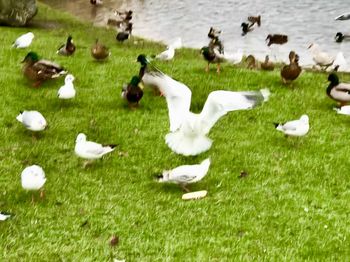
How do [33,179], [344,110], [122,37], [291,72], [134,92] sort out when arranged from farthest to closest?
[122,37] → [291,72] → [134,92] → [344,110] → [33,179]

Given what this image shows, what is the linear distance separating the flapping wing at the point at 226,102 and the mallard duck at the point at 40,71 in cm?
411

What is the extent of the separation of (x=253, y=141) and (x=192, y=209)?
2.28 metres

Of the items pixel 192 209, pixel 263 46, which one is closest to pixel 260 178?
pixel 192 209

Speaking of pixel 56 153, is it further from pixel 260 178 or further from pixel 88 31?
pixel 88 31

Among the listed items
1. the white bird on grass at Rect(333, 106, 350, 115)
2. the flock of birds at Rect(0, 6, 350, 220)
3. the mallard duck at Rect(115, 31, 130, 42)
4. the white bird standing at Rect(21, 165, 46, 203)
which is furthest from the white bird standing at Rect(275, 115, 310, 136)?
the mallard duck at Rect(115, 31, 130, 42)

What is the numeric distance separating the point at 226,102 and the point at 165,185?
126cm

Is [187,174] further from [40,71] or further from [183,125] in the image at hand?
[40,71]

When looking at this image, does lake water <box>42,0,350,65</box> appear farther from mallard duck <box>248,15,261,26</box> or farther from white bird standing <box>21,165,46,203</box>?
white bird standing <box>21,165,46,203</box>

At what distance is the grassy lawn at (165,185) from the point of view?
621 cm

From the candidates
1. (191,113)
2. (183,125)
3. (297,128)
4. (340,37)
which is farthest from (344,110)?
(340,37)

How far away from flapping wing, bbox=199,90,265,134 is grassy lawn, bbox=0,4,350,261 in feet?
2.88

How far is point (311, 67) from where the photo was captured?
45.3 feet

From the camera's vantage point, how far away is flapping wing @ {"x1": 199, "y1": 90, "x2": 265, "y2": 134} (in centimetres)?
716

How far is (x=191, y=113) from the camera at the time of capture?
25.0 feet
